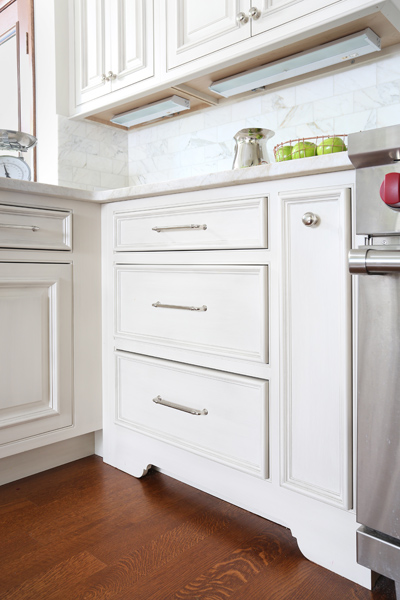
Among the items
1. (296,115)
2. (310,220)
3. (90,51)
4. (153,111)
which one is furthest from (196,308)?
(90,51)

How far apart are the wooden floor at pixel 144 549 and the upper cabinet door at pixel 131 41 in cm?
156

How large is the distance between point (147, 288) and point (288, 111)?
89 cm

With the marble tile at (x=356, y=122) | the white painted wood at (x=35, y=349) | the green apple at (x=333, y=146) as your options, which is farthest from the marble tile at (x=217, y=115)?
the white painted wood at (x=35, y=349)

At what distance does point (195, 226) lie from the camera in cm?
133

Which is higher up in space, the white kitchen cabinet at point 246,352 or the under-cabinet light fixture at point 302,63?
the under-cabinet light fixture at point 302,63

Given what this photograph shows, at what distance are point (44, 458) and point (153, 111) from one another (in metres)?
1.49

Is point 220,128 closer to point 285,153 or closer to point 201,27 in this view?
point 201,27

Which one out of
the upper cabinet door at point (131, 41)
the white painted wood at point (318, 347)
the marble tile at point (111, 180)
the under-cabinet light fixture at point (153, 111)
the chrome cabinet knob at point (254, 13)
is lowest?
the white painted wood at point (318, 347)

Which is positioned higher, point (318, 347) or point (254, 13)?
point (254, 13)

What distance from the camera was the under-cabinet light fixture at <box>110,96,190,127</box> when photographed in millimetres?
1974

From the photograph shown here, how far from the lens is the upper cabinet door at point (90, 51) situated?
204cm

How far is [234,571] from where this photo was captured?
1070 mm

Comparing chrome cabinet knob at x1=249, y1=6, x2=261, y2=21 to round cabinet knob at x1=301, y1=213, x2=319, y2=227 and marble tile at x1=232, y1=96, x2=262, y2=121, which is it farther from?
round cabinet knob at x1=301, y1=213, x2=319, y2=227

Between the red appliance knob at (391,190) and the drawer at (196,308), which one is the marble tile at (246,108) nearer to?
the drawer at (196,308)
